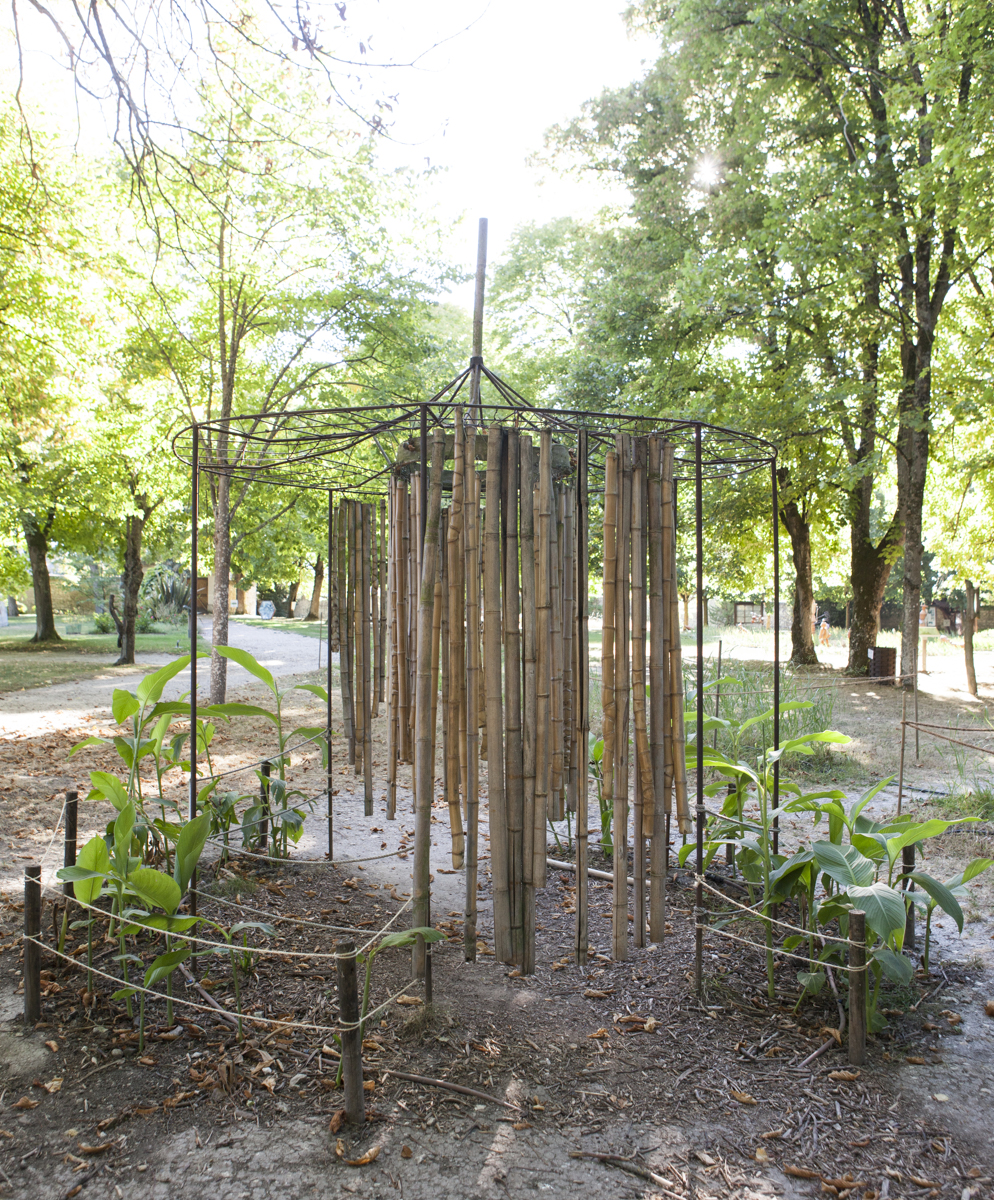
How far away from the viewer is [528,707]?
2260mm

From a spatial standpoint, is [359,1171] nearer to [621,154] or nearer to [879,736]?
[879,736]

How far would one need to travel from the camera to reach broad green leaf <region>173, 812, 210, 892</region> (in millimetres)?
2475

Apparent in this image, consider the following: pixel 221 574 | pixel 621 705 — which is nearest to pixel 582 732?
pixel 621 705

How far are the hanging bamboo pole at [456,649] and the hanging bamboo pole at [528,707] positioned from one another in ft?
0.62

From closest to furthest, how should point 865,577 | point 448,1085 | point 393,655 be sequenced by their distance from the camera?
1. point 448,1085
2. point 393,655
3. point 865,577

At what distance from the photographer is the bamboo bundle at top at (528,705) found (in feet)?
7.41

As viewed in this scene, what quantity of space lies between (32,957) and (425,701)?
1401 millimetres

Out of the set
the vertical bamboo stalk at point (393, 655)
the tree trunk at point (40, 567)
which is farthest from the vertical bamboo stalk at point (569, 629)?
the tree trunk at point (40, 567)

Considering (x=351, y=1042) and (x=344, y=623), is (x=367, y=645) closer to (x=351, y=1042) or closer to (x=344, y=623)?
(x=344, y=623)

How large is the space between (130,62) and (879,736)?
6897mm

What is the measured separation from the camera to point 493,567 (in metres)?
2.24

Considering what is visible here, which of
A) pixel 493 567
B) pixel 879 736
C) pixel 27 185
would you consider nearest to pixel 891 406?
pixel 879 736

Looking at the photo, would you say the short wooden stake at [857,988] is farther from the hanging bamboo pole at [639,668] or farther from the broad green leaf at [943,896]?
the hanging bamboo pole at [639,668]

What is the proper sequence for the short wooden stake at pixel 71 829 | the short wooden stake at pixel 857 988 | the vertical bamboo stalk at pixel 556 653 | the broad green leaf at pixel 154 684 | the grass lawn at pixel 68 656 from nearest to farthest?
the short wooden stake at pixel 857 988
the vertical bamboo stalk at pixel 556 653
the short wooden stake at pixel 71 829
the broad green leaf at pixel 154 684
the grass lawn at pixel 68 656
